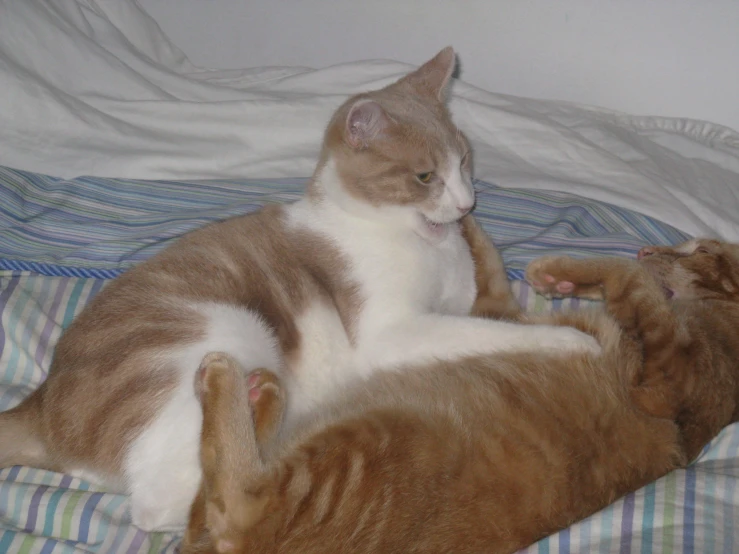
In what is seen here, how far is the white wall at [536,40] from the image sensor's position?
10.4ft

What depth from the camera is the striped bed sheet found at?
1604mm

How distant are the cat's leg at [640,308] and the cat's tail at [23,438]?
1415mm

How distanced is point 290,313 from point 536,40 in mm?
1958

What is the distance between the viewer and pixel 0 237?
2.53 meters

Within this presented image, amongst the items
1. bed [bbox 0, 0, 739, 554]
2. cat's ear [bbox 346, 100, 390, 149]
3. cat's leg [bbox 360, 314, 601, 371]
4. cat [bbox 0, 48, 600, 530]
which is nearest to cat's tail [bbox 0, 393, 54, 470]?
cat [bbox 0, 48, 600, 530]

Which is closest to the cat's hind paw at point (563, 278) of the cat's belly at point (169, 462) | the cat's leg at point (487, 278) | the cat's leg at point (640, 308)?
the cat's leg at point (640, 308)

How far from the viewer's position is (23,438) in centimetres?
188

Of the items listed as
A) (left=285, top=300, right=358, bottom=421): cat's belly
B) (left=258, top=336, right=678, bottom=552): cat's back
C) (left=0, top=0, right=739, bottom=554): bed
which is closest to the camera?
(left=258, top=336, right=678, bottom=552): cat's back

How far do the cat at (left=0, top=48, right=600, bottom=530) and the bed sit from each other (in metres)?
0.44

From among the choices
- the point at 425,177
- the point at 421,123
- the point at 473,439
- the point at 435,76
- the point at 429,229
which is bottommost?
the point at 473,439

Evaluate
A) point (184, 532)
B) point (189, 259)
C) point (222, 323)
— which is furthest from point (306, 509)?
point (189, 259)

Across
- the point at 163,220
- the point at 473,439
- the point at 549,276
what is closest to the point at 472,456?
the point at 473,439

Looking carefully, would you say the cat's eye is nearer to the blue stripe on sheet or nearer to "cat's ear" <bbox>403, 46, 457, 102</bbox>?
"cat's ear" <bbox>403, 46, 457, 102</bbox>

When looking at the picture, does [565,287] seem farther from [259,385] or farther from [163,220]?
[163,220]
